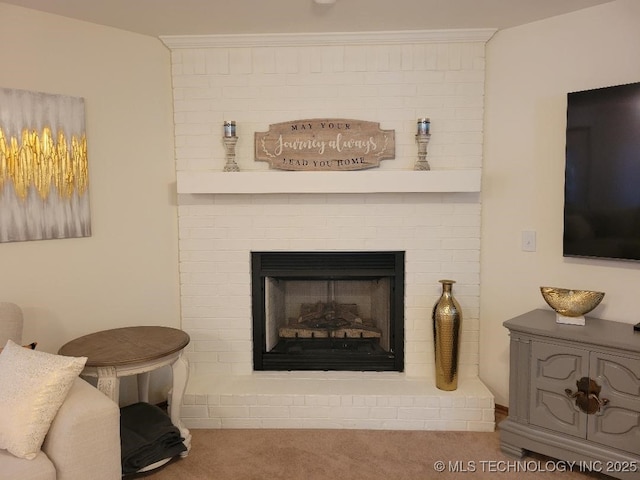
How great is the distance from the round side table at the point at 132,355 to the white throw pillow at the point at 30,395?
0.31m

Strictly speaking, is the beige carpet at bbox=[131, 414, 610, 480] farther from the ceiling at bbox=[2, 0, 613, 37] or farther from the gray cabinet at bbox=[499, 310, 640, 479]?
the ceiling at bbox=[2, 0, 613, 37]

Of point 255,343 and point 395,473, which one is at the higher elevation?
point 255,343

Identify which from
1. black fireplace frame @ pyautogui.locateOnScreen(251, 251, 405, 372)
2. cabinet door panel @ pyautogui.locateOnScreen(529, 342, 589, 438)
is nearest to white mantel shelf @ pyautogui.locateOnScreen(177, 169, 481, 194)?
black fireplace frame @ pyautogui.locateOnScreen(251, 251, 405, 372)

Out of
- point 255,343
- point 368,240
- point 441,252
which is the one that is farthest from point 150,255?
point 441,252

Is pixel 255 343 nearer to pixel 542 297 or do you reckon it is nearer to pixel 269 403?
pixel 269 403

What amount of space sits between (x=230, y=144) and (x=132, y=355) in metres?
1.32

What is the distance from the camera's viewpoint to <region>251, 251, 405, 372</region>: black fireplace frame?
120 inches

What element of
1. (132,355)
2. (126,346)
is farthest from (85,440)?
(126,346)

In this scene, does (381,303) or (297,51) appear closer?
(297,51)

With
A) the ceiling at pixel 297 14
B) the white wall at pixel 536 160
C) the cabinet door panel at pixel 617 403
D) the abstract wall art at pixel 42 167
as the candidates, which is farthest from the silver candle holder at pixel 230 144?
the cabinet door panel at pixel 617 403

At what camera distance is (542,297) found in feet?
9.07

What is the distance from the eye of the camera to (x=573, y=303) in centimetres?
242

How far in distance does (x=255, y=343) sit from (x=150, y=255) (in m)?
0.86

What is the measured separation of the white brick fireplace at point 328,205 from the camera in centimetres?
280
